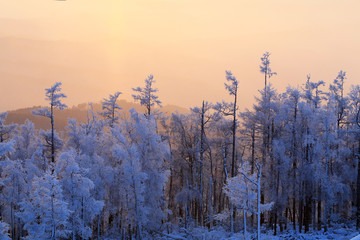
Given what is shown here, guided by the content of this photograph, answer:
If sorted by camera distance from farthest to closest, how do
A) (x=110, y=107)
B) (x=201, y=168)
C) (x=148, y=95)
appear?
(x=110, y=107) → (x=148, y=95) → (x=201, y=168)

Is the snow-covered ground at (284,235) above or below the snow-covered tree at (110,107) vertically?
below

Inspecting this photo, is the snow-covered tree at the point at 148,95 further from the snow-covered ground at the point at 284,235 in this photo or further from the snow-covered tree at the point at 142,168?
the snow-covered ground at the point at 284,235

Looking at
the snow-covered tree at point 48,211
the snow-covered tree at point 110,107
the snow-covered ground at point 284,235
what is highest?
the snow-covered tree at point 110,107

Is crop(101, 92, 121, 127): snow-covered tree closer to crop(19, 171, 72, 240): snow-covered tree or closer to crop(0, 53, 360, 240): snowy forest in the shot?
Answer: crop(0, 53, 360, 240): snowy forest

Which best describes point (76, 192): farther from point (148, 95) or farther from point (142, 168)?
point (148, 95)

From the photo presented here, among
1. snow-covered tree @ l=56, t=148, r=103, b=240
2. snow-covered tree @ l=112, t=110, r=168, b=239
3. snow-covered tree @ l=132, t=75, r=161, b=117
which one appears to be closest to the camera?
snow-covered tree @ l=56, t=148, r=103, b=240

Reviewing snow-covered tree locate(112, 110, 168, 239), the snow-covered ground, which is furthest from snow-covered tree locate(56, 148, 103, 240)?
the snow-covered ground

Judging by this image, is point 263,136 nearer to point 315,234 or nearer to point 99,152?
point 315,234

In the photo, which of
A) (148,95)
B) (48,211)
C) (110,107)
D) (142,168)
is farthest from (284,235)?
(110,107)

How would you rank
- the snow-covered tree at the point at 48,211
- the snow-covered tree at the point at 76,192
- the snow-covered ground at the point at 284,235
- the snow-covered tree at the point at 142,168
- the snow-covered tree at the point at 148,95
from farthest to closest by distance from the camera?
1. the snow-covered tree at the point at 148,95
2. the snow-covered tree at the point at 142,168
3. the snow-covered tree at the point at 76,192
4. the snow-covered ground at the point at 284,235
5. the snow-covered tree at the point at 48,211

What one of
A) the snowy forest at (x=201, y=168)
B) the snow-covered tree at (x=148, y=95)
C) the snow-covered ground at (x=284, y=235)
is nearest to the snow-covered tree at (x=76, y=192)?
the snowy forest at (x=201, y=168)

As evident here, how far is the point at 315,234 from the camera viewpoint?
2514cm

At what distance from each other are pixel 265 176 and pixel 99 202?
15.4m

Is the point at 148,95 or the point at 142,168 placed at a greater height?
the point at 148,95
